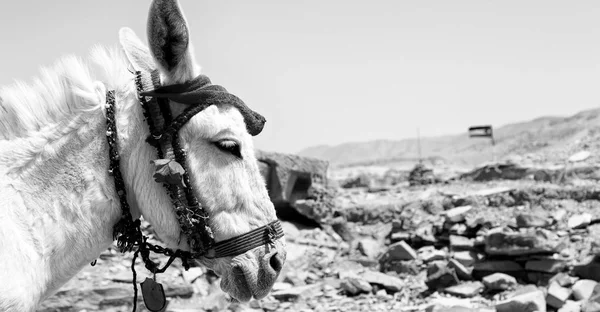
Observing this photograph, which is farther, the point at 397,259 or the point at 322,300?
the point at 397,259

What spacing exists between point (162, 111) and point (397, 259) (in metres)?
7.80

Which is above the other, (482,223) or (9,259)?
(9,259)

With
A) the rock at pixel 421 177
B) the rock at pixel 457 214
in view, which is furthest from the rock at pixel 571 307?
the rock at pixel 421 177

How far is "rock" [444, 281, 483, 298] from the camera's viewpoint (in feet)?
24.7

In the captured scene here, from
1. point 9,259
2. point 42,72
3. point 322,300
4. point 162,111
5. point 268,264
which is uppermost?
point 42,72

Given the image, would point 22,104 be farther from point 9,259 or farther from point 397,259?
point 397,259

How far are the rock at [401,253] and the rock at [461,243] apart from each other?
0.64 meters

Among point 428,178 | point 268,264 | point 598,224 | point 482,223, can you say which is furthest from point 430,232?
point 268,264

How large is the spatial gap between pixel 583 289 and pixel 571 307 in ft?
1.75

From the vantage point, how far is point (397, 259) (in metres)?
9.20

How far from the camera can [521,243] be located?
26.5 ft

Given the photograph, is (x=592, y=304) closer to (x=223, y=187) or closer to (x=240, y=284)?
(x=240, y=284)

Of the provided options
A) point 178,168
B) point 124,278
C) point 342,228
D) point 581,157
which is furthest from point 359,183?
point 178,168

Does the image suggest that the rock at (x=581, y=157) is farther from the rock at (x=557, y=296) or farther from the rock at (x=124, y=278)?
the rock at (x=124, y=278)
